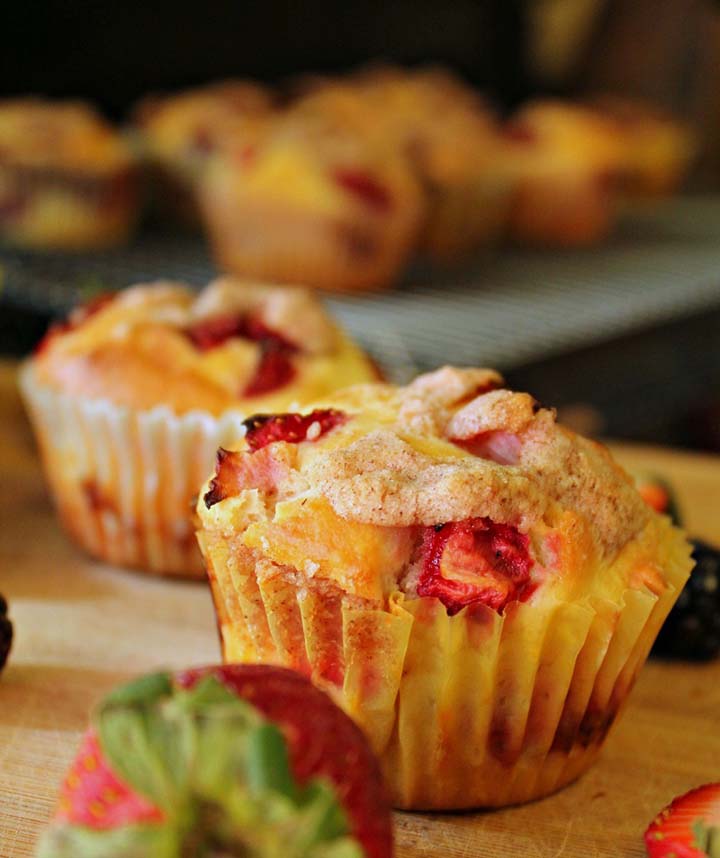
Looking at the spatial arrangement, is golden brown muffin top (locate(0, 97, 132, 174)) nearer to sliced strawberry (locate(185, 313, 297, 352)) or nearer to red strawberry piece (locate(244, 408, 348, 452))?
sliced strawberry (locate(185, 313, 297, 352))

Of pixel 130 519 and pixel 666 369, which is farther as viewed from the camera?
pixel 666 369

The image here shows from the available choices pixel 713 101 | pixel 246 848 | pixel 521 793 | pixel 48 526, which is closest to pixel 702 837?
pixel 521 793

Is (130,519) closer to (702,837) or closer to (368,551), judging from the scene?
(368,551)

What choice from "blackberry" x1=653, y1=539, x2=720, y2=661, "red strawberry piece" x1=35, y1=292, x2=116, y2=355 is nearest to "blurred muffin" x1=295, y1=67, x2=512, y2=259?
"red strawberry piece" x1=35, y1=292, x2=116, y2=355

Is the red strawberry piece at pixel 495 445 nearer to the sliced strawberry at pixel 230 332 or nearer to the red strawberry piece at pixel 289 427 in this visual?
the red strawberry piece at pixel 289 427

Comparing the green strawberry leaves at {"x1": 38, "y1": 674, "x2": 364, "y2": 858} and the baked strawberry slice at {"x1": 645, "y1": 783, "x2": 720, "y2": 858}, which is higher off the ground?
the green strawberry leaves at {"x1": 38, "y1": 674, "x2": 364, "y2": 858}

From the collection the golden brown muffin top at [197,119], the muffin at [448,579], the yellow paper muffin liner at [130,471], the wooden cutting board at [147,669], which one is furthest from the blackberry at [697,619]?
the golden brown muffin top at [197,119]

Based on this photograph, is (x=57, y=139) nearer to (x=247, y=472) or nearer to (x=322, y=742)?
(x=247, y=472)
